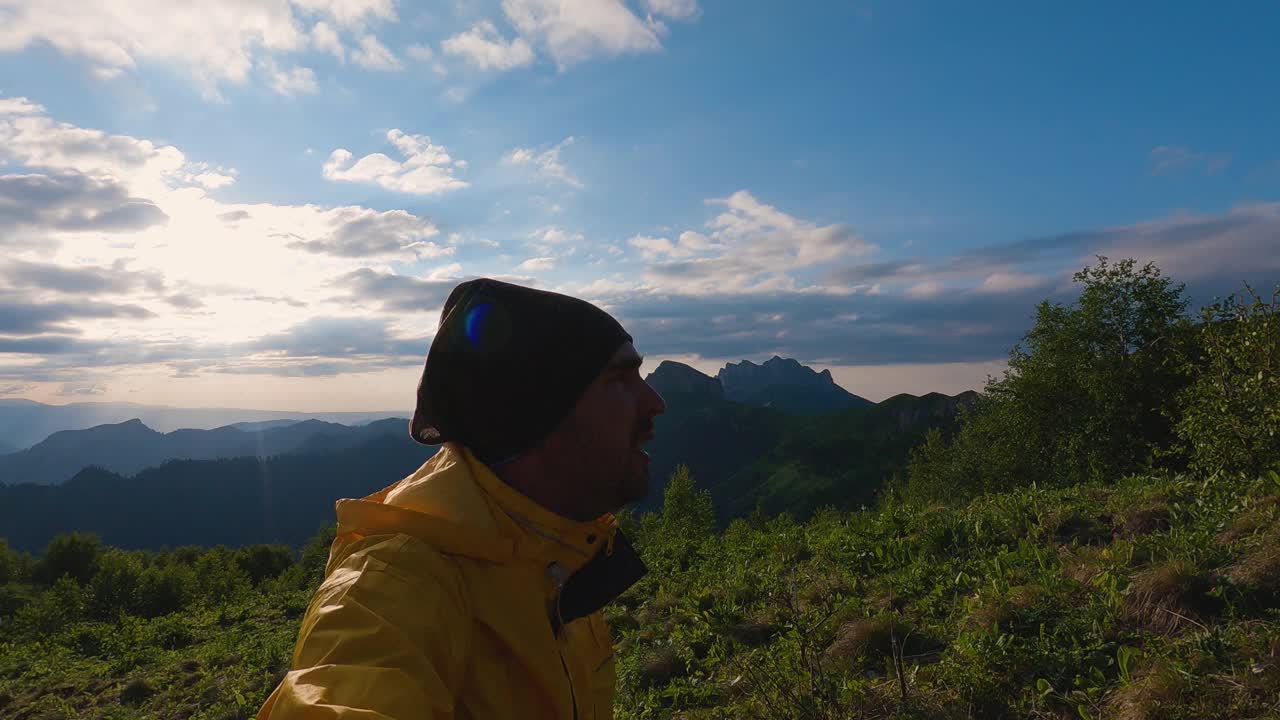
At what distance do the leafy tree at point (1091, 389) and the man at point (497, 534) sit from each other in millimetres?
26079

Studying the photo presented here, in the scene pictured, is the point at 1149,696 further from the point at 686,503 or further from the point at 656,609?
the point at 686,503

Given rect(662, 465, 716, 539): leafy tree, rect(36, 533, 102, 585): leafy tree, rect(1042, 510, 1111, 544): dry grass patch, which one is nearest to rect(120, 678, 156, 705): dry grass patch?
rect(1042, 510, 1111, 544): dry grass patch

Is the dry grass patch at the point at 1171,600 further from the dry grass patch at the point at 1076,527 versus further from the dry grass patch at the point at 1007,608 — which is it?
the dry grass patch at the point at 1076,527

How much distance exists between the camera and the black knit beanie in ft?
6.78

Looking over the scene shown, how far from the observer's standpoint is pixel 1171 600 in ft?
15.4

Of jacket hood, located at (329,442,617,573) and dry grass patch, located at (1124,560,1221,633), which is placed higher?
jacket hood, located at (329,442,617,573)

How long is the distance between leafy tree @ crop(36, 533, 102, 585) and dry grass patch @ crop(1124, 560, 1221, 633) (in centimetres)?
4588

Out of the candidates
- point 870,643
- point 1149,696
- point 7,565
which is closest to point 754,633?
point 870,643

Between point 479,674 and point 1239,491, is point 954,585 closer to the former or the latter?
point 1239,491

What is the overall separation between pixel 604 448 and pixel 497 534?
493 millimetres

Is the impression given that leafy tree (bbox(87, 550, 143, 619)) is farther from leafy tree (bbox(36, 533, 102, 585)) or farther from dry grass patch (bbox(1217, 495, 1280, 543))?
dry grass patch (bbox(1217, 495, 1280, 543))

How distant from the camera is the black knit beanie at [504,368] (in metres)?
2.07

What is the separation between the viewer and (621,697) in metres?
5.79

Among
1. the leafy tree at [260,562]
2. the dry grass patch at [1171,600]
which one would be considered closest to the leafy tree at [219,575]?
the leafy tree at [260,562]
